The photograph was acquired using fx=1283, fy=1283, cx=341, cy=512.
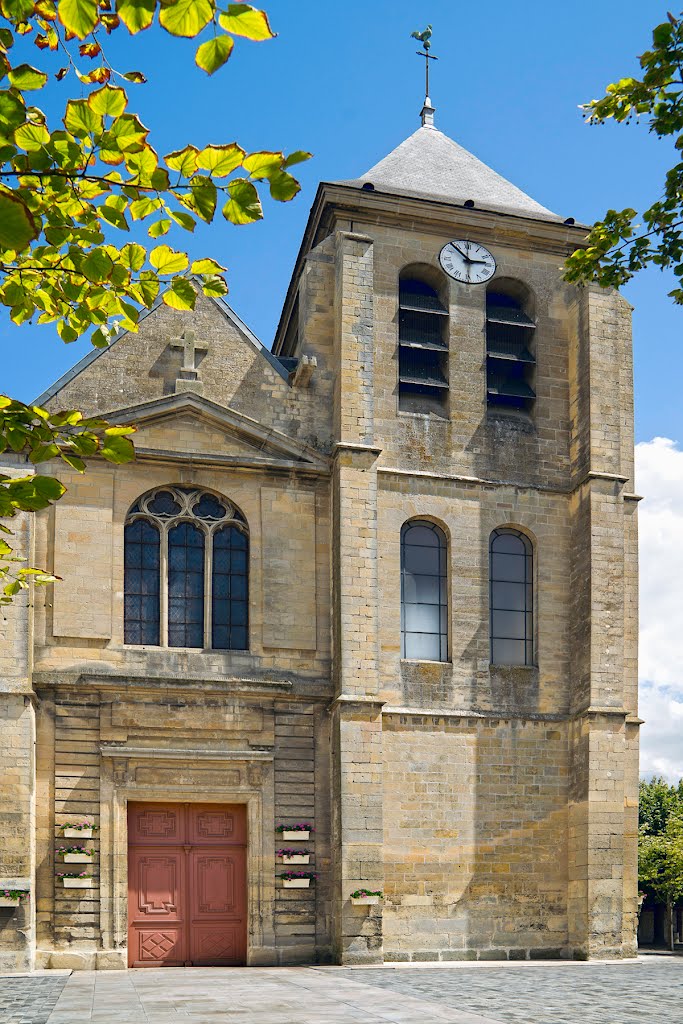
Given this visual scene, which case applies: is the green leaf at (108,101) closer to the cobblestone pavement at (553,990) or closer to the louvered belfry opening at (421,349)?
the cobblestone pavement at (553,990)

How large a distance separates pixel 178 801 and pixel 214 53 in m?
14.1

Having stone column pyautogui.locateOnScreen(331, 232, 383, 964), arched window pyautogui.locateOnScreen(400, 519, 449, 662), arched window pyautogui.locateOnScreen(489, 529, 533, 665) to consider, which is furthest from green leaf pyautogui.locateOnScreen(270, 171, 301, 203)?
arched window pyautogui.locateOnScreen(489, 529, 533, 665)

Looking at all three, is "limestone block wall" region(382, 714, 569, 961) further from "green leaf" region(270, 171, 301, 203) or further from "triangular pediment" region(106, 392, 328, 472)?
"green leaf" region(270, 171, 301, 203)

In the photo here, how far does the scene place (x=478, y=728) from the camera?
1841 cm

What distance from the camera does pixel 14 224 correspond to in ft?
14.8

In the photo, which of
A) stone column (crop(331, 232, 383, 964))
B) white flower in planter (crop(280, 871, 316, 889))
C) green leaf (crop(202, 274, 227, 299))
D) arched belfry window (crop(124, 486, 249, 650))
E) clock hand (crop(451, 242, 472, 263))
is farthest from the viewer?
clock hand (crop(451, 242, 472, 263))

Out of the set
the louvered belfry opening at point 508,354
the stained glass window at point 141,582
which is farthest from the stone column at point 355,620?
the stained glass window at point 141,582

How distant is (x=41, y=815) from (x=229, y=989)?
4.15 meters

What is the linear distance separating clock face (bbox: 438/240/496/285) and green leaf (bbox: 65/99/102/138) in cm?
1520

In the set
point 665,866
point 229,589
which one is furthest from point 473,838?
point 665,866

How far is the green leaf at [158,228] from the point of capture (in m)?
5.54

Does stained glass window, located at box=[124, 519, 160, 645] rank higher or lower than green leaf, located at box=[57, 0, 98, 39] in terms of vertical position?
lower

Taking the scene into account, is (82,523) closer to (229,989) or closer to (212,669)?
(212,669)

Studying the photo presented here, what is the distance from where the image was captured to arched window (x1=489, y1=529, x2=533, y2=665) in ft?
62.7
